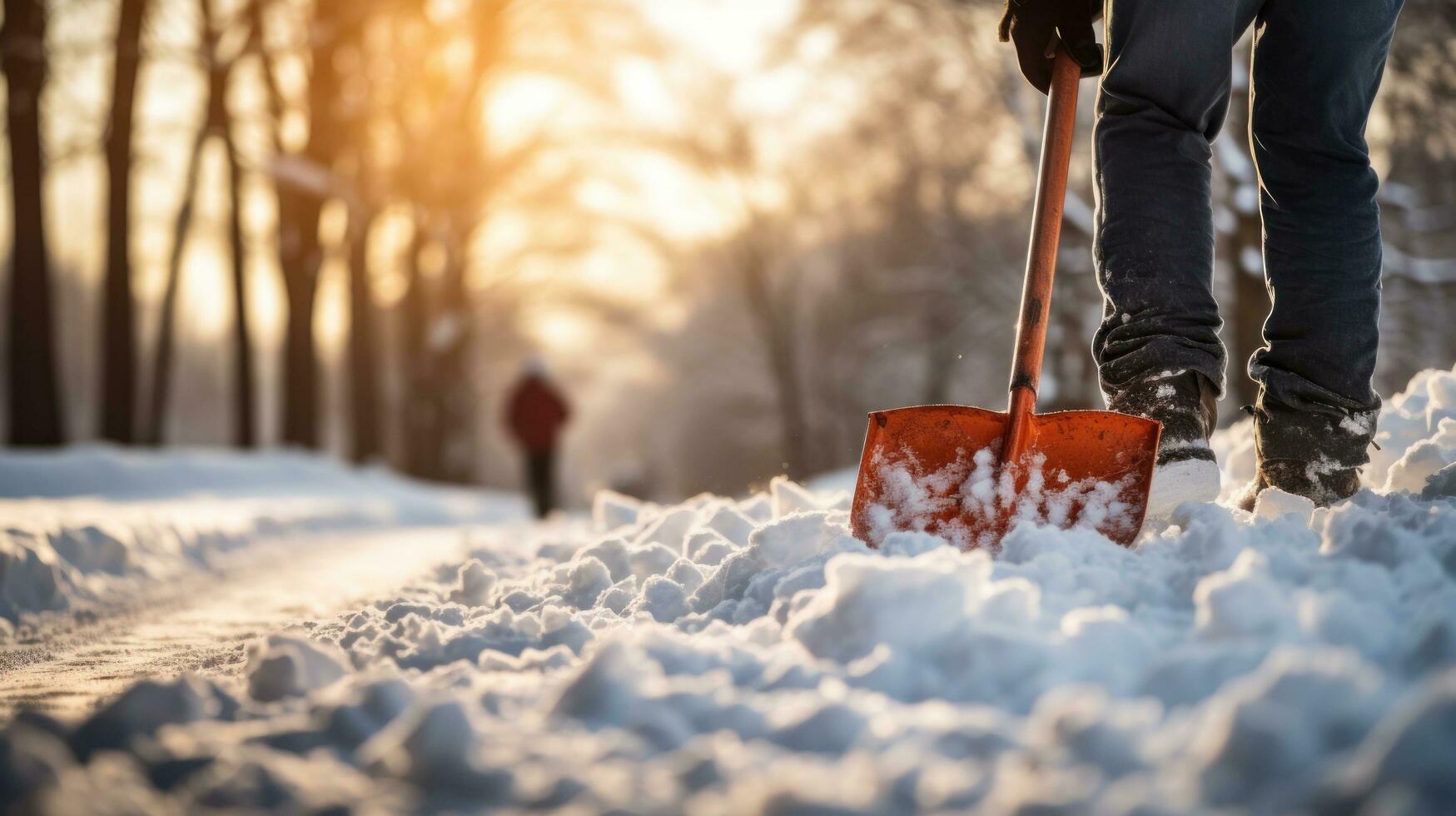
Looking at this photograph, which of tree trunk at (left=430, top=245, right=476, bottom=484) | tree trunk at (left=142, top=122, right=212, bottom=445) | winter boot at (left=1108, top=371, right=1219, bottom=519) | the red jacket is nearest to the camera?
winter boot at (left=1108, top=371, right=1219, bottom=519)

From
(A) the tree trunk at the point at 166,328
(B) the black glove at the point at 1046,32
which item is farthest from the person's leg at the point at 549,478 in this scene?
(B) the black glove at the point at 1046,32

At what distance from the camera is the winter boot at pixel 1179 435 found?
219 centimetres

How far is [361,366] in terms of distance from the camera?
1764 cm

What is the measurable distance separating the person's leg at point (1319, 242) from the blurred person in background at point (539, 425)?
10466 mm

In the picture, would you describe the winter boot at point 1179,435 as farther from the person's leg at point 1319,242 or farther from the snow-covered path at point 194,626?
the snow-covered path at point 194,626

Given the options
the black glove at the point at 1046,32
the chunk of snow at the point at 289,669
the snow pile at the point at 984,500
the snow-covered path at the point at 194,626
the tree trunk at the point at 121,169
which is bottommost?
the snow-covered path at the point at 194,626

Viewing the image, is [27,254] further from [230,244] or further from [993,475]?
[993,475]

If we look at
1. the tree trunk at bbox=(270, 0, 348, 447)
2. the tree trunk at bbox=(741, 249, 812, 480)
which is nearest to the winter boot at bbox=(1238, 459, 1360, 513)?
the tree trunk at bbox=(270, 0, 348, 447)

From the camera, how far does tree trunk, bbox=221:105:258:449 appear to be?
15.9 m

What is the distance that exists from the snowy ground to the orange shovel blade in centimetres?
15

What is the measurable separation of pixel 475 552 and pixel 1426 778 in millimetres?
3062

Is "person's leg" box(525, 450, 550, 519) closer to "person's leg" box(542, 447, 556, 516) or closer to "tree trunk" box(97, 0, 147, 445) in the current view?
"person's leg" box(542, 447, 556, 516)

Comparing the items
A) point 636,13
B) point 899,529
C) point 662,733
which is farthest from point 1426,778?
point 636,13

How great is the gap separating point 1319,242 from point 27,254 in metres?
11.9
